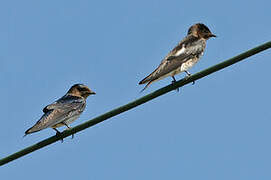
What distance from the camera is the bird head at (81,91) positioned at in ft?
39.6

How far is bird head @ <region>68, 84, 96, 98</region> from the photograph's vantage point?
12.1m

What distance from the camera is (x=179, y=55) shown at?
34.2 ft

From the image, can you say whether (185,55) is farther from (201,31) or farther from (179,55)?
(201,31)

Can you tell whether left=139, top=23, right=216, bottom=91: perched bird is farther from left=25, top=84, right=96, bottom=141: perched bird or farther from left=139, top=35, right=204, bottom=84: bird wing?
left=25, top=84, right=96, bottom=141: perched bird

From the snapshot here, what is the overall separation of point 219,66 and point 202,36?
533cm

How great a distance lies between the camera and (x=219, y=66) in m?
6.42

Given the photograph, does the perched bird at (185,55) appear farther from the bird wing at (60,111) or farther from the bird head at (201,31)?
the bird wing at (60,111)

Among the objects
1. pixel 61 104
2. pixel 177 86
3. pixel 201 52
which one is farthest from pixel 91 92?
pixel 177 86

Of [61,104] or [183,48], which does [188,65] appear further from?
[61,104]

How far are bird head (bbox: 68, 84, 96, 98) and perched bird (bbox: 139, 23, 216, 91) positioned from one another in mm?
1914

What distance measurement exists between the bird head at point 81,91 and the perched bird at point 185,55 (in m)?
1.91

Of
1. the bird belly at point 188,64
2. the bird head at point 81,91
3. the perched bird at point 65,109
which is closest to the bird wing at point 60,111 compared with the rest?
the perched bird at point 65,109

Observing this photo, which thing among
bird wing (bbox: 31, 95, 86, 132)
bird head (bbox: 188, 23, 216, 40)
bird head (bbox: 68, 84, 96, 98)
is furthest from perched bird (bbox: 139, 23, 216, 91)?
bird head (bbox: 68, 84, 96, 98)

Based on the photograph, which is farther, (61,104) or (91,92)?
(91,92)
